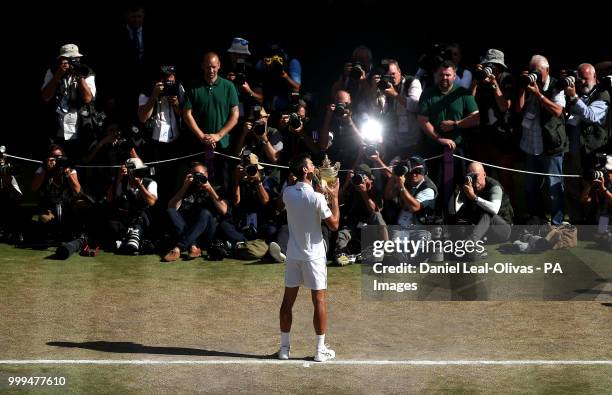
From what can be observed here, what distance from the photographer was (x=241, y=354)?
12.7 meters

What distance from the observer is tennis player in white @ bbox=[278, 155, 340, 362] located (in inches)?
480

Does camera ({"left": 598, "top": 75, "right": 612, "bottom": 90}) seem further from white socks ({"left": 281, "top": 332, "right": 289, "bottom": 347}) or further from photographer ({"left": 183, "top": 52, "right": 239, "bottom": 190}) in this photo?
white socks ({"left": 281, "top": 332, "right": 289, "bottom": 347})

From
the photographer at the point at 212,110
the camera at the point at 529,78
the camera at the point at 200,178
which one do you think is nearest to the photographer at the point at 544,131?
the camera at the point at 529,78

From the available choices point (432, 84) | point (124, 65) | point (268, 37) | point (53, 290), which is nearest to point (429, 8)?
point (268, 37)

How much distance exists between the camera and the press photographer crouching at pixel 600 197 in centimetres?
1606

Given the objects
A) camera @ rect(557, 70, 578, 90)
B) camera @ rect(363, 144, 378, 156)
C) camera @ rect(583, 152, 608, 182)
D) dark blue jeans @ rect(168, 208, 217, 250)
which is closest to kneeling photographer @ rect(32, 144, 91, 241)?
dark blue jeans @ rect(168, 208, 217, 250)

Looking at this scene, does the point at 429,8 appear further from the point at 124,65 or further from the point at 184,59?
the point at 124,65

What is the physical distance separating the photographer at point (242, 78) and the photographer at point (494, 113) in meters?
2.95

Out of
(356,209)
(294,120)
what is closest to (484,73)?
(356,209)

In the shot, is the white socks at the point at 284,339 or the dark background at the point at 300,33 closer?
the white socks at the point at 284,339

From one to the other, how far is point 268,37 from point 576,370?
1045cm

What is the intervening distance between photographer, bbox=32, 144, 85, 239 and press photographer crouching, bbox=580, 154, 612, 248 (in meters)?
6.47

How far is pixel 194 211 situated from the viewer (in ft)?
54.6

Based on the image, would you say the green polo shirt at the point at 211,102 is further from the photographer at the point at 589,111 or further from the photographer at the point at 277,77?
the photographer at the point at 589,111
